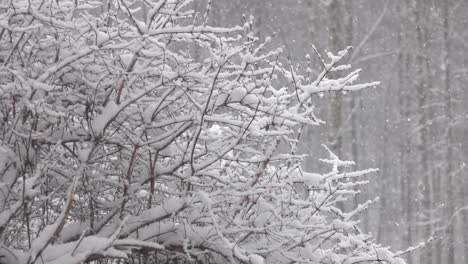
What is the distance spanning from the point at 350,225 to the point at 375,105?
23.8 meters

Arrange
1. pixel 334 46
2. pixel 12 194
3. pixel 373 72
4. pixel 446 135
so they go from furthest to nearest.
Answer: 1. pixel 373 72
2. pixel 446 135
3. pixel 334 46
4. pixel 12 194

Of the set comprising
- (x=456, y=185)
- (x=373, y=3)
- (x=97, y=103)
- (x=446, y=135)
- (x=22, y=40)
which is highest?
(x=373, y=3)

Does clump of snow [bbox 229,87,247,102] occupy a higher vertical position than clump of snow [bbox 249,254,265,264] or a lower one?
higher

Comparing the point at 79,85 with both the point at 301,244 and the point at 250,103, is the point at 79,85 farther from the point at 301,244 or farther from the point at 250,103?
the point at 301,244

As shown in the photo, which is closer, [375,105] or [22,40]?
[22,40]

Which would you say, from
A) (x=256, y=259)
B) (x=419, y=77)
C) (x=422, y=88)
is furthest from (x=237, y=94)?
(x=422, y=88)

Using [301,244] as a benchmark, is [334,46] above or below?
above

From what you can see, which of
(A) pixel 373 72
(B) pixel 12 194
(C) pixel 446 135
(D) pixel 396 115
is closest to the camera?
(B) pixel 12 194

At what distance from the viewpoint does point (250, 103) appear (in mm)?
4109

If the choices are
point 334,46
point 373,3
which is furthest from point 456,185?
point 334,46

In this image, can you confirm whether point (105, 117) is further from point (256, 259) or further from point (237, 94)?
point (256, 259)

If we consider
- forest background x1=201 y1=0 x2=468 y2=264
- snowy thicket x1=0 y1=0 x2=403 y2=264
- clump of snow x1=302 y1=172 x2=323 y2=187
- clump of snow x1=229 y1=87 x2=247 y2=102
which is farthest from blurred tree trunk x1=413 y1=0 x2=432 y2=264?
clump of snow x1=229 y1=87 x2=247 y2=102

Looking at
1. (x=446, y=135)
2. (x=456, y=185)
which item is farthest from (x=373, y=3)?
(x=456, y=185)

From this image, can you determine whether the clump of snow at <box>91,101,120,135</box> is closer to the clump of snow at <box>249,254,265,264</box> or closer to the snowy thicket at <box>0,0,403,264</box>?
the snowy thicket at <box>0,0,403,264</box>
